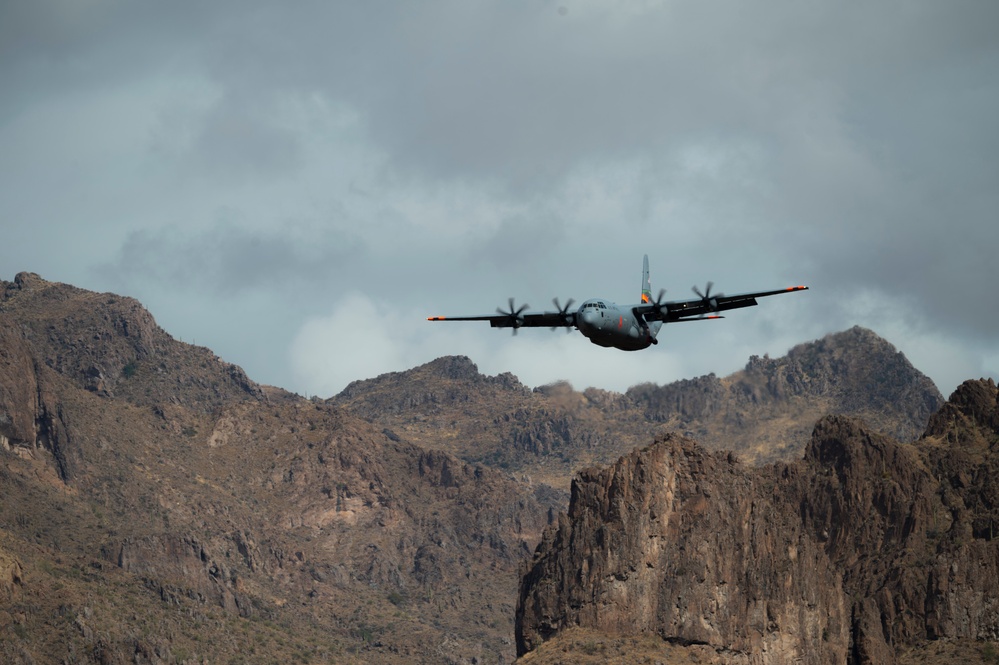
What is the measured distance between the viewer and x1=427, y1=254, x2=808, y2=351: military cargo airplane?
424ft

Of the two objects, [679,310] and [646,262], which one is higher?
[646,262]

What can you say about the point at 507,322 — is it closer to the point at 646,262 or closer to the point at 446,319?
the point at 446,319

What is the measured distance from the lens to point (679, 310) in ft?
451

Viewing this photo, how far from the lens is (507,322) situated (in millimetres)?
140500

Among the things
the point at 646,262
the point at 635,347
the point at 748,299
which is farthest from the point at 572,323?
the point at 646,262

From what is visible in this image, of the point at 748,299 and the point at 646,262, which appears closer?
the point at 748,299

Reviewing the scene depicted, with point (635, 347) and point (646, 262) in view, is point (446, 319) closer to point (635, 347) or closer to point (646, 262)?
point (635, 347)

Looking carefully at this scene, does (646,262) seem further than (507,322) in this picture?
Yes

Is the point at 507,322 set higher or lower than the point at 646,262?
lower

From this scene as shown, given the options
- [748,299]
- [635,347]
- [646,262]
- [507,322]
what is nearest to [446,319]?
[507,322]

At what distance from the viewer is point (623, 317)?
432 feet

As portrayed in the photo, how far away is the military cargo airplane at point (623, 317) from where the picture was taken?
129 m

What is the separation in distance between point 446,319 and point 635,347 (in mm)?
15444

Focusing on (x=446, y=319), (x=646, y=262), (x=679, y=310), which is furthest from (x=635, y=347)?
(x=646, y=262)
